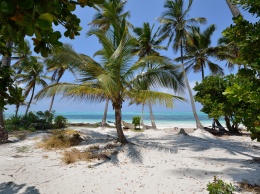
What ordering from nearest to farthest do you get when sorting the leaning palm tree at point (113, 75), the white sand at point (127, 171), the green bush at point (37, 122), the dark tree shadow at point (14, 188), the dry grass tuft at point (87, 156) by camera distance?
the dark tree shadow at point (14, 188)
the white sand at point (127, 171)
the dry grass tuft at point (87, 156)
the leaning palm tree at point (113, 75)
the green bush at point (37, 122)

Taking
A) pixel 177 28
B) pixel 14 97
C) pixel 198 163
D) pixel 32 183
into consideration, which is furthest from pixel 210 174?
pixel 177 28

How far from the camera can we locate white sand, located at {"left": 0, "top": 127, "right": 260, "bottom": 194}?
484cm

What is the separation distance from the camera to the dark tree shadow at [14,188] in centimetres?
456

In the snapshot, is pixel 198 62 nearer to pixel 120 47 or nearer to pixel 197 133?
pixel 197 133

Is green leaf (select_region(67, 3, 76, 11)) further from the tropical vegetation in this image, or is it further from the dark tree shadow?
the dark tree shadow

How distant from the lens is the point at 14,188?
4742mm

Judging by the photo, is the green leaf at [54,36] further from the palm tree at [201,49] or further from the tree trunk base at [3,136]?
the palm tree at [201,49]

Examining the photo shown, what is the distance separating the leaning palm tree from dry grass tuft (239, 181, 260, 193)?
11.3 feet

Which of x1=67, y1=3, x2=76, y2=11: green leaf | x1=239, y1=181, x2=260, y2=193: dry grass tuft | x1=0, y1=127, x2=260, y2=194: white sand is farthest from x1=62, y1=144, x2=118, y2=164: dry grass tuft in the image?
x1=67, y1=3, x2=76, y2=11: green leaf

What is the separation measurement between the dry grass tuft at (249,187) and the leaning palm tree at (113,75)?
343cm

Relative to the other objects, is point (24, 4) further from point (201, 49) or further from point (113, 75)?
point (201, 49)

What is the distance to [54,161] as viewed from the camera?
6617 mm

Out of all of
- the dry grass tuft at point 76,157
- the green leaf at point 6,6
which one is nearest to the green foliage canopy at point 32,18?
the green leaf at point 6,6

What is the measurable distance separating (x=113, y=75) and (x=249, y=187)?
17.6ft
